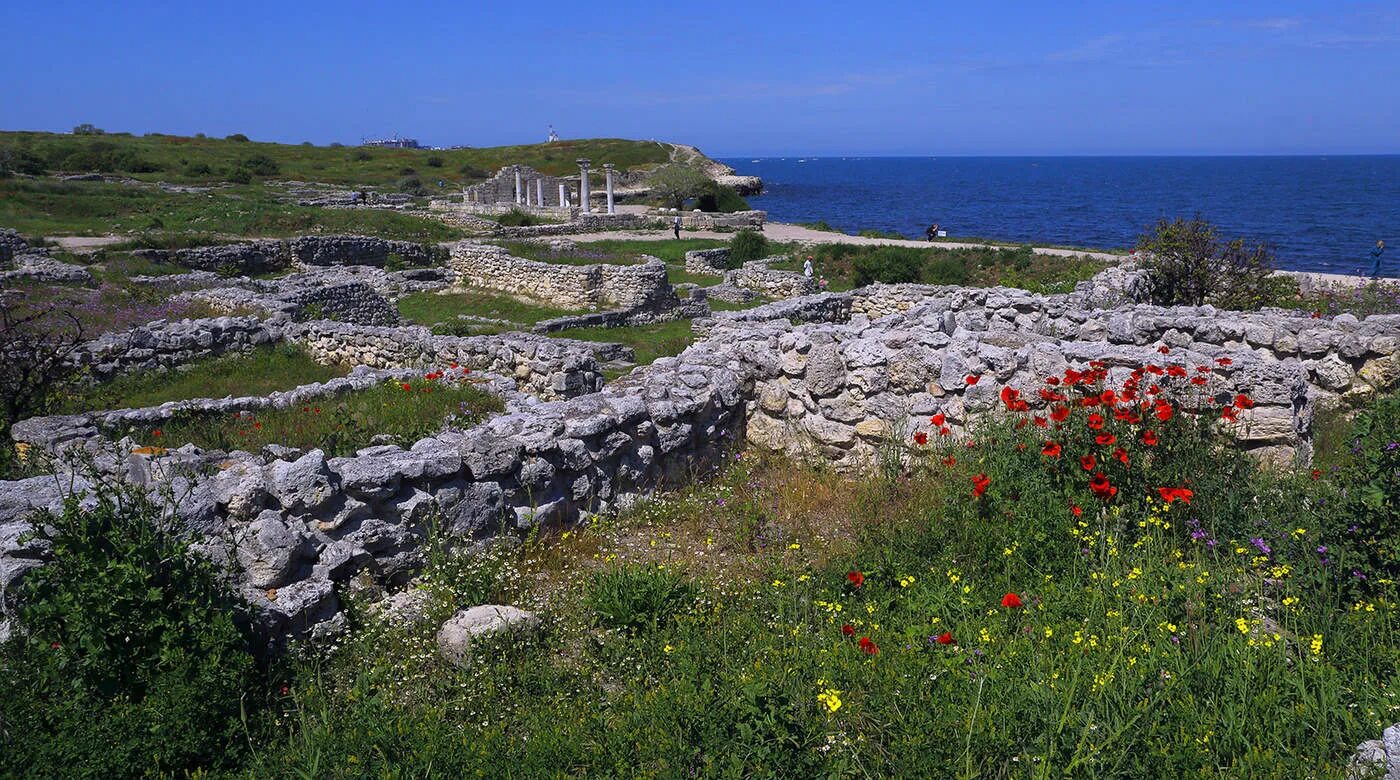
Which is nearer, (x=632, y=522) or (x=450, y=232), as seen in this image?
(x=632, y=522)

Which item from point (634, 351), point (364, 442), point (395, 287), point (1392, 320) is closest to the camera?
point (364, 442)

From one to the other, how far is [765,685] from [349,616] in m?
3.03

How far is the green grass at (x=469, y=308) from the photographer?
75.4 feet

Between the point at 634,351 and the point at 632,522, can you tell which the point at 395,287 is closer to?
the point at 634,351

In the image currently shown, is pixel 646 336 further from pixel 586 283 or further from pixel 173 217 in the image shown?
pixel 173 217

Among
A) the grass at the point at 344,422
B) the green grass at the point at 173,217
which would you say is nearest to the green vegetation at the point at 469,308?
the grass at the point at 344,422

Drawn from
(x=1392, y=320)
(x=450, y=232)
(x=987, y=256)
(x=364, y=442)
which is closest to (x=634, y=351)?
(x=364, y=442)

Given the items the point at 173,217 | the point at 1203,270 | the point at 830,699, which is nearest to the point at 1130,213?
the point at 1203,270

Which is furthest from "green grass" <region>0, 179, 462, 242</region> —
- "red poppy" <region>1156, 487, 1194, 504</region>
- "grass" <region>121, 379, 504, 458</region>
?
"red poppy" <region>1156, 487, 1194, 504</region>

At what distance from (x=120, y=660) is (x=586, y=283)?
2063cm

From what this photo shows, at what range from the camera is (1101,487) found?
231 inches

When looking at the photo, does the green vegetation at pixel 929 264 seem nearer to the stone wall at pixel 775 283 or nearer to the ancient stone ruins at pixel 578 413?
the stone wall at pixel 775 283

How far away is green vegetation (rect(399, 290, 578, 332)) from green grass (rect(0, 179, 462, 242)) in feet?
40.1

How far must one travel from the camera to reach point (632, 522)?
7148mm
